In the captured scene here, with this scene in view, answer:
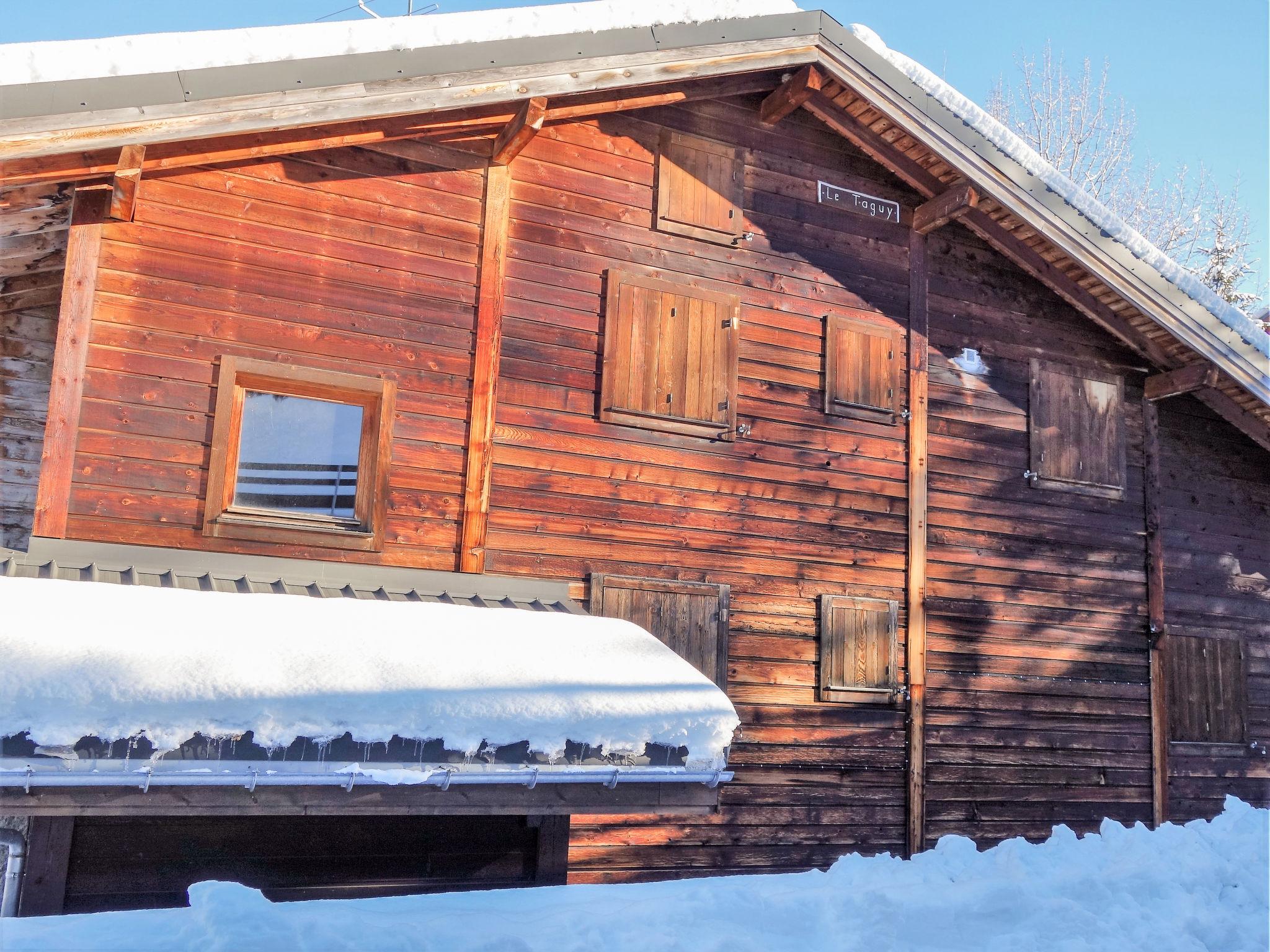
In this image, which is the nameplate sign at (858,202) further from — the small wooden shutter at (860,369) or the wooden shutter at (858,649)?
the wooden shutter at (858,649)

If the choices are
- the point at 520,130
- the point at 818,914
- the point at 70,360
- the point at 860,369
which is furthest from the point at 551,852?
the point at 520,130

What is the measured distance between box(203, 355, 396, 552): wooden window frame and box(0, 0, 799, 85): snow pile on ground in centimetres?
205

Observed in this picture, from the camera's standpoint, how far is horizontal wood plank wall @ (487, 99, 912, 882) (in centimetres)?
891

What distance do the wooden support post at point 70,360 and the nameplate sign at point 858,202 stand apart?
6084 millimetres

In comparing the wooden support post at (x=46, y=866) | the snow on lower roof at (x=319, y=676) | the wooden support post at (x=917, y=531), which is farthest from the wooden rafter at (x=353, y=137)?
the wooden support post at (x=46, y=866)

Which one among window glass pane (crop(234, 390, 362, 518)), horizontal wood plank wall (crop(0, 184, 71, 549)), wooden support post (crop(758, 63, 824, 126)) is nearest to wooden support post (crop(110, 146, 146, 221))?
horizontal wood plank wall (crop(0, 184, 71, 549))

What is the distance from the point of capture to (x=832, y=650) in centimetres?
966

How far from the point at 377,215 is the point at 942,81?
6162 mm

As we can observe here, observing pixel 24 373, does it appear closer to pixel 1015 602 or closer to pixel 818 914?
pixel 818 914

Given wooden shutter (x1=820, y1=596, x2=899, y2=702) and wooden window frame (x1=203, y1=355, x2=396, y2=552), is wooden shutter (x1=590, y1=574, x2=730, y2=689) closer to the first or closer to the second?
wooden shutter (x1=820, y1=596, x2=899, y2=702)

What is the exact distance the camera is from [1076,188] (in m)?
10.5

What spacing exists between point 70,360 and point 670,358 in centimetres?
452

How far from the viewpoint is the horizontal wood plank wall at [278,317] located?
772 centimetres

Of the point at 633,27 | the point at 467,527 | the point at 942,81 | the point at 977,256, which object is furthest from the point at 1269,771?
the point at 633,27
